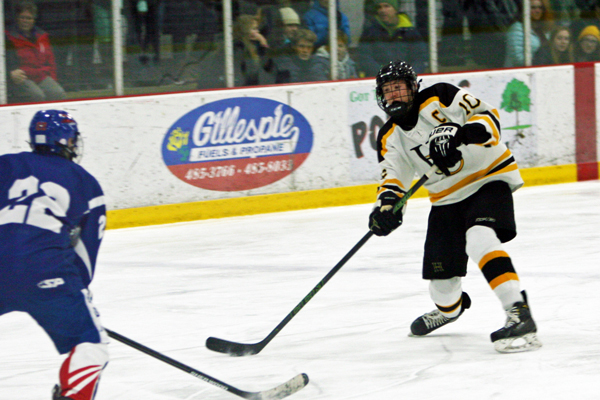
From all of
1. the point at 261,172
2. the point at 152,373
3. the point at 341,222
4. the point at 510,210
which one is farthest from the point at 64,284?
the point at 261,172

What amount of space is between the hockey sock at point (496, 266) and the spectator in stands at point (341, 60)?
3998mm

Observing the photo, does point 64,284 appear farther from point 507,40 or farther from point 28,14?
point 507,40

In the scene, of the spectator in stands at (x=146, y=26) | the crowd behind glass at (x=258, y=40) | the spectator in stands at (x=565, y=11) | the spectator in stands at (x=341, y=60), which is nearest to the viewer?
the crowd behind glass at (x=258, y=40)

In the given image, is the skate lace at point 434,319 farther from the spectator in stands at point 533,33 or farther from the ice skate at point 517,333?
the spectator in stands at point 533,33

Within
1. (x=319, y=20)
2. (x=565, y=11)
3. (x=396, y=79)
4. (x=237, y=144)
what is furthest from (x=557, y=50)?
(x=396, y=79)

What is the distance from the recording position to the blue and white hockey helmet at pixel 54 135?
2281 millimetres

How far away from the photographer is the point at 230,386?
8.23 ft

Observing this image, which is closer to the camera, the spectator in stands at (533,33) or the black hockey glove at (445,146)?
the black hockey glove at (445,146)

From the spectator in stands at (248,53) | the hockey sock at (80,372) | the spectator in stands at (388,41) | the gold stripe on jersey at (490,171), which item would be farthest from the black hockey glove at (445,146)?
the spectator in stands at (388,41)

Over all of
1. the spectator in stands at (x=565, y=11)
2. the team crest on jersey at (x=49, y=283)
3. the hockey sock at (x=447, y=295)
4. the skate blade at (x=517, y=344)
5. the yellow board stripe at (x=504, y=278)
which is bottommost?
the skate blade at (x=517, y=344)

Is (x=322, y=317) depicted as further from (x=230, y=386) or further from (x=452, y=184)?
(x=230, y=386)

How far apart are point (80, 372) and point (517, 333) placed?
4.92 feet

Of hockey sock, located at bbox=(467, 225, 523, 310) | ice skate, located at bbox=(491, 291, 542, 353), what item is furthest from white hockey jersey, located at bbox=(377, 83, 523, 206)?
ice skate, located at bbox=(491, 291, 542, 353)

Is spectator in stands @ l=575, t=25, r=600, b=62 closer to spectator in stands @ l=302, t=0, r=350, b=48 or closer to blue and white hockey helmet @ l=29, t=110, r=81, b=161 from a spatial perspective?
spectator in stands @ l=302, t=0, r=350, b=48
